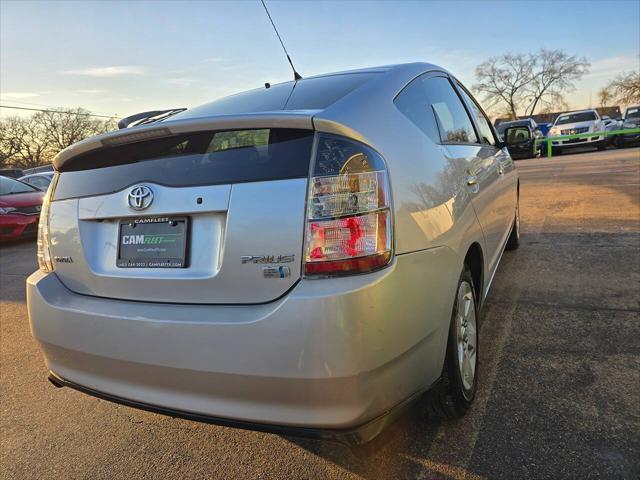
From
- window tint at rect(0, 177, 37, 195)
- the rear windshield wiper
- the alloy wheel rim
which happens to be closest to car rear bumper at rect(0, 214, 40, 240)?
window tint at rect(0, 177, 37, 195)

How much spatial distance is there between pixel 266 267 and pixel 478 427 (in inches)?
51.3

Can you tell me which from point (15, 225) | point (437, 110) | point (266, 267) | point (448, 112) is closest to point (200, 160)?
point (266, 267)

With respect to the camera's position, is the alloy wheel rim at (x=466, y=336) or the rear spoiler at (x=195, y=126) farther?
the alloy wheel rim at (x=466, y=336)

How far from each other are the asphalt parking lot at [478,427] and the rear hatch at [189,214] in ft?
2.81

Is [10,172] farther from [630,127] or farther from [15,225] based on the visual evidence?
[630,127]

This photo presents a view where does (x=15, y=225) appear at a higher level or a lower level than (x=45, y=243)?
lower

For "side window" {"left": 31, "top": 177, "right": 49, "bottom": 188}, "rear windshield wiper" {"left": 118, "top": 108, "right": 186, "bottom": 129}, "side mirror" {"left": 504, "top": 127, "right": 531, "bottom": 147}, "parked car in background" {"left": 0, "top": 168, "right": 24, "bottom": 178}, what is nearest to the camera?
"rear windshield wiper" {"left": 118, "top": 108, "right": 186, "bottom": 129}

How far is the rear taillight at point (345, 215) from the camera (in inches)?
63.3

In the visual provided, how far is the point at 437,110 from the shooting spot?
2.62 m

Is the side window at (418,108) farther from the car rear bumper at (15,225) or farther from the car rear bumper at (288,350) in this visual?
the car rear bumper at (15,225)

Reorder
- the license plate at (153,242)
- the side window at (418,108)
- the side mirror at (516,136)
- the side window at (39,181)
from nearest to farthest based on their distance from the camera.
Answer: the license plate at (153,242)
the side window at (418,108)
the side mirror at (516,136)
the side window at (39,181)

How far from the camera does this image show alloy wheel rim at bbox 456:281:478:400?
2244mm

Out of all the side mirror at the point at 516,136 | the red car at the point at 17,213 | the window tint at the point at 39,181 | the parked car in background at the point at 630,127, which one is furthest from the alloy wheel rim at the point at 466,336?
the parked car in background at the point at 630,127

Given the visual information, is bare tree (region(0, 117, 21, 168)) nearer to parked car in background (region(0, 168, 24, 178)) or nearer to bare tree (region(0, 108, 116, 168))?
bare tree (region(0, 108, 116, 168))
